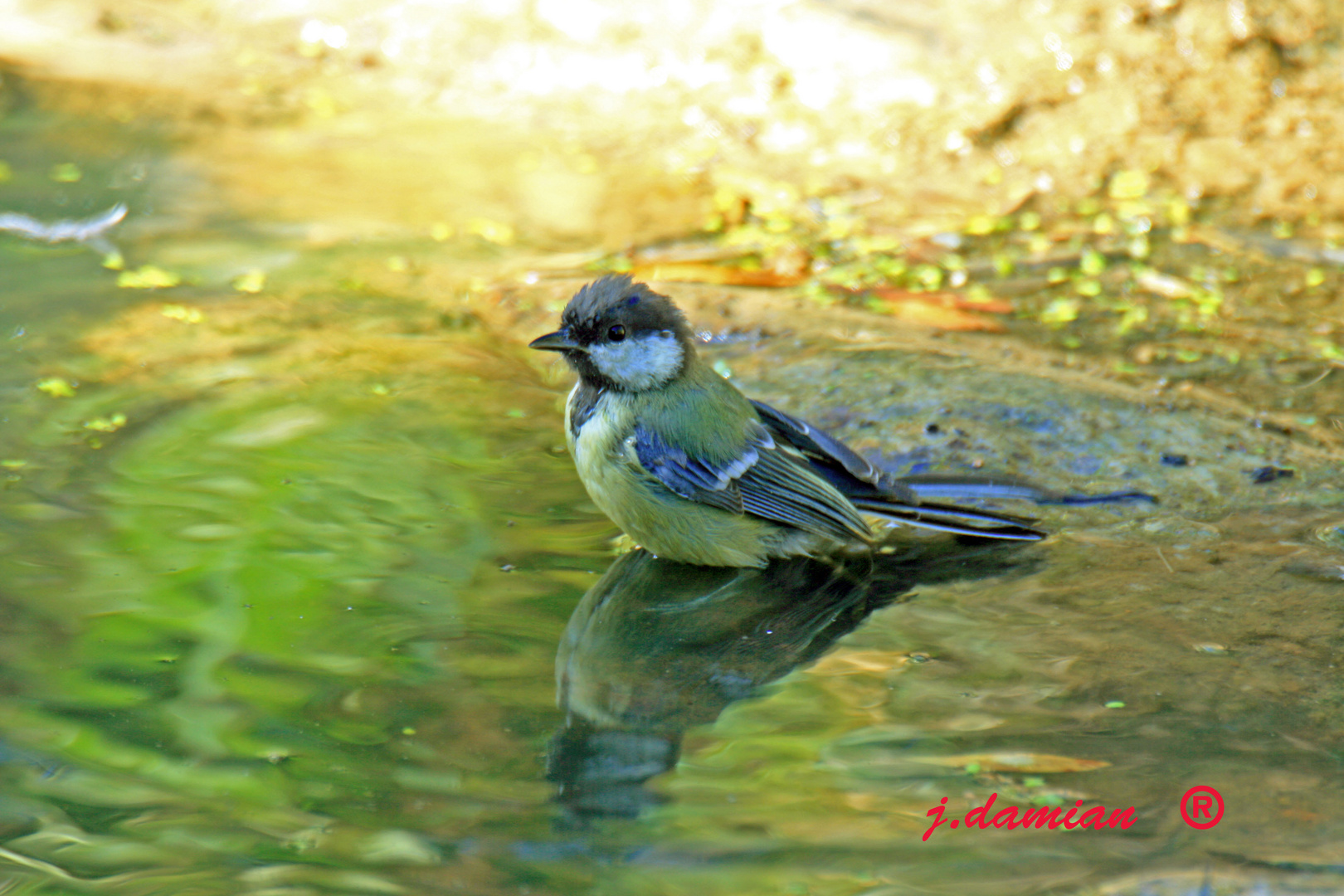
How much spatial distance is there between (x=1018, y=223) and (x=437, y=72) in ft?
13.1

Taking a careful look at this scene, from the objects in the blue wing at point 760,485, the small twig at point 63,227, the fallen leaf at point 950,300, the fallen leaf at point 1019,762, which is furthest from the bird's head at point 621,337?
the small twig at point 63,227

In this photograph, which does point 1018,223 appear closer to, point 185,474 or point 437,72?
point 437,72

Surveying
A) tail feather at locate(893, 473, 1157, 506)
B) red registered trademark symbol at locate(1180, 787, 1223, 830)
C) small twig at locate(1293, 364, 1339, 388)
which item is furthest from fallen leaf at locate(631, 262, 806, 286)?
red registered trademark symbol at locate(1180, 787, 1223, 830)

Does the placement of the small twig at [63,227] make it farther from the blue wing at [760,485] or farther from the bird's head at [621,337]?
the blue wing at [760,485]

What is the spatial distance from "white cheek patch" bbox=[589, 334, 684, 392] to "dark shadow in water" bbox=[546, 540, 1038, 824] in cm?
61

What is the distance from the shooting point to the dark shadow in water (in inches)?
130

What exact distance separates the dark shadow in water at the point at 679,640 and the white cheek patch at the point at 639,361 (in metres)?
0.61

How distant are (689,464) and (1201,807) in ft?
6.10

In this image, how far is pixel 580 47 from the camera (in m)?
8.41

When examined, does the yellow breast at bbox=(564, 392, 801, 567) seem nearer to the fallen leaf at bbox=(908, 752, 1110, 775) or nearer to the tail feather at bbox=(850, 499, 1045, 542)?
the tail feather at bbox=(850, 499, 1045, 542)

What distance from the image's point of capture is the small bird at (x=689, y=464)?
13.8ft

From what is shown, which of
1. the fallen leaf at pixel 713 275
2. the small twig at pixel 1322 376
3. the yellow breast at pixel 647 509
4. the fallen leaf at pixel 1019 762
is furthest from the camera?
the fallen leaf at pixel 713 275

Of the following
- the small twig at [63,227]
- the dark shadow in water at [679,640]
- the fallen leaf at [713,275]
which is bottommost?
the dark shadow in water at [679,640]

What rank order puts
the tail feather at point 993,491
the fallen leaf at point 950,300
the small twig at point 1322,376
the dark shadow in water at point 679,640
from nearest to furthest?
the dark shadow in water at point 679,640 < the tail feather at point 993,491 < the small twig at point 1322,376 < the fallen leaf at point 950,300
